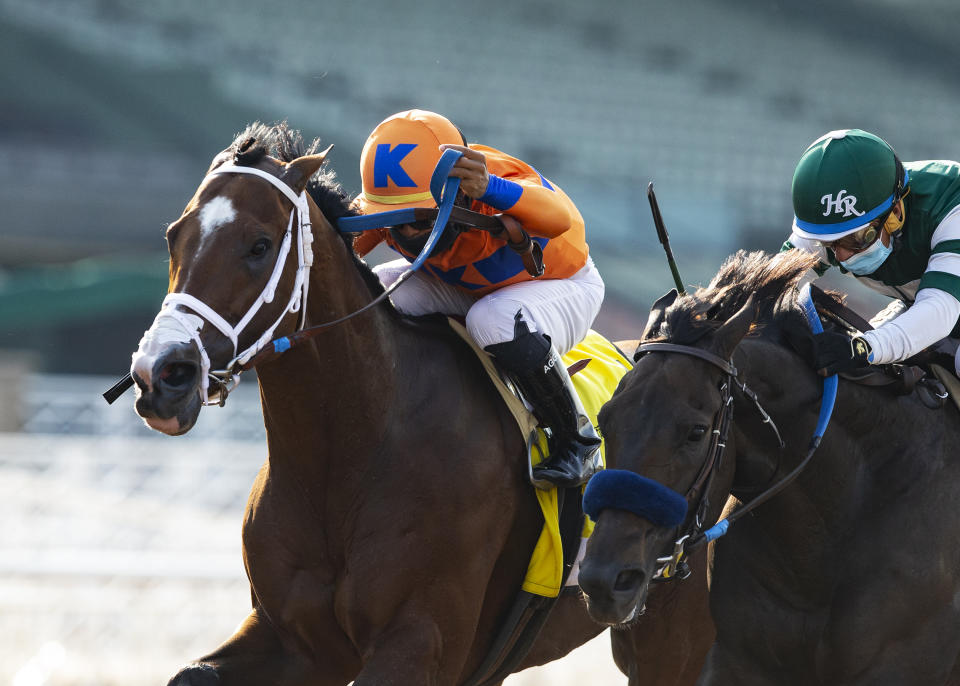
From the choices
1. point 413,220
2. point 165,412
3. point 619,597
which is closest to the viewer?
point 619,597

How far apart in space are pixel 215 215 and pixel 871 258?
1625 millimetres

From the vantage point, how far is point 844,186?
290cm

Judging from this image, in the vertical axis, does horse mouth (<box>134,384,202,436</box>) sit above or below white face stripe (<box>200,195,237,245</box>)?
below

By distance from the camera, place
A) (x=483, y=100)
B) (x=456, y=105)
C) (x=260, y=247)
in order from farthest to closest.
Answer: (x=483, y=100) → (x=456, y=105) → (x=260, y=247)

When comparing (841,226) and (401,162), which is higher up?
(841,226)

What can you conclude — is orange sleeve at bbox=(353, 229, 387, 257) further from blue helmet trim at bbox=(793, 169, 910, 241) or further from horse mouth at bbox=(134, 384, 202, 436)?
blue helmet trim at bbox=(793, 169, 910, 241)

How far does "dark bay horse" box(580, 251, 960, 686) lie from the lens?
271 cm

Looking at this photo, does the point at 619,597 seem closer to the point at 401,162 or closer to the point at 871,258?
the point at 871,258

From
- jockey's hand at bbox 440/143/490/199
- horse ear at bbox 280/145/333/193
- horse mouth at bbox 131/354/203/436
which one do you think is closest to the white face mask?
jockey's hand at bbox 440/143/490/199

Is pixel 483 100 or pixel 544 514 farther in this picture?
pixel 483 100

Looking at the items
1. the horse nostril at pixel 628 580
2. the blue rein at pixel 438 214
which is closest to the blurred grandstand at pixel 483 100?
the blue rein at pixel 438 214

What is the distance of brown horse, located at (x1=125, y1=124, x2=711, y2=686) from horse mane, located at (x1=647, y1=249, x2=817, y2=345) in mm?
720

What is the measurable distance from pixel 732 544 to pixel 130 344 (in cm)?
1611

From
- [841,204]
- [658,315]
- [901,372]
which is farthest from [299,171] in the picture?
[901,372]
